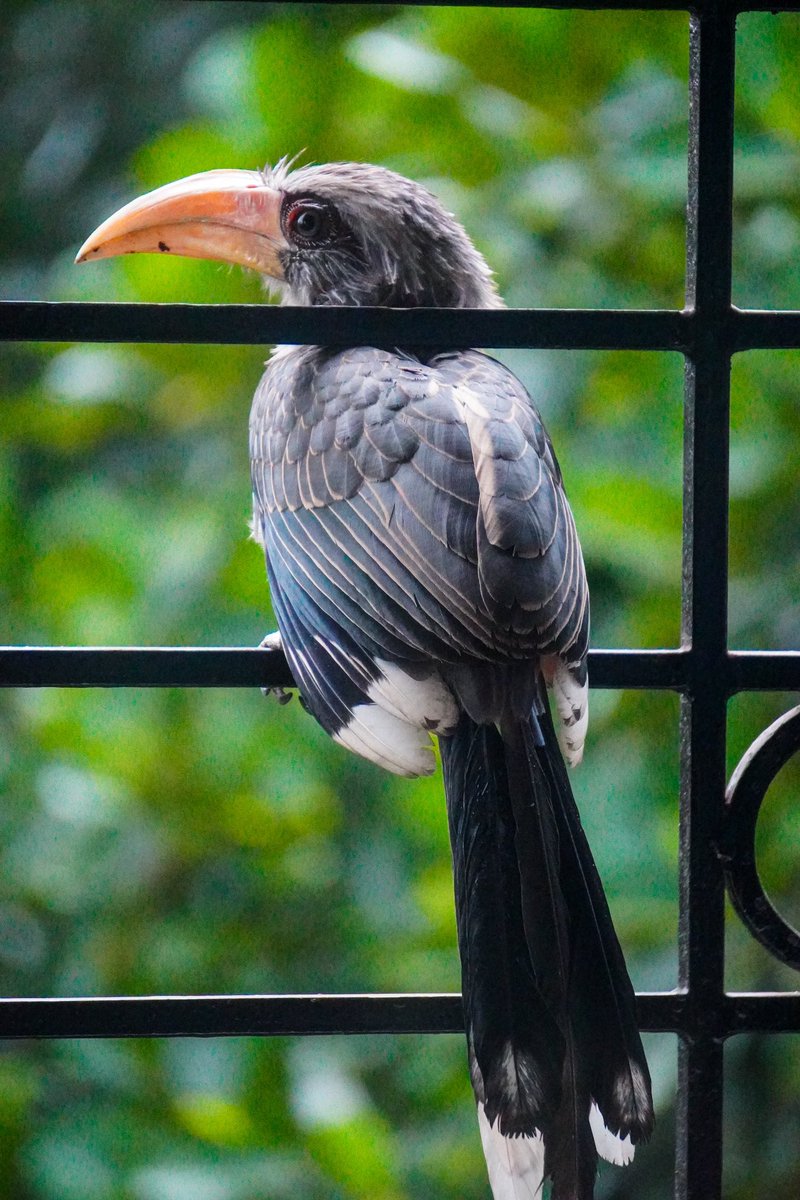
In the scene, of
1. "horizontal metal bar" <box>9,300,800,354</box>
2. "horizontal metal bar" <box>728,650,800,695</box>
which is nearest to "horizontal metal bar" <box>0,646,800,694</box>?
"horizontal metal bar" <box>728,650,800,695</box>

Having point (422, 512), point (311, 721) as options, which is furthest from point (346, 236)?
point (311, 721)

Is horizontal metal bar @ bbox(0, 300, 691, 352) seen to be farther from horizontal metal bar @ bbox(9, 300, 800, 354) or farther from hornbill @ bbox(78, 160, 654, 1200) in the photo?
hornbill @ bbox(78, 160, 654, 1200)

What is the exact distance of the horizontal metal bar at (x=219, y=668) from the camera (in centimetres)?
111

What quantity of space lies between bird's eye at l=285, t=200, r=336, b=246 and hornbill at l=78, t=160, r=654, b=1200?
217mm

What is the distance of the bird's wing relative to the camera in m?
1.20

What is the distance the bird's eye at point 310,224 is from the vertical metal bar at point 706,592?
0.77 metres

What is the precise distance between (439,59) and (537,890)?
4.68 feet

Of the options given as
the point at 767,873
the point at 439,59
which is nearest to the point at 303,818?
the point at 767,873

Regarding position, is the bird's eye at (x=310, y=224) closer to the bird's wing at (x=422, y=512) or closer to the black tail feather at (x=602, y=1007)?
the bird's wing at (x=422, y=512)

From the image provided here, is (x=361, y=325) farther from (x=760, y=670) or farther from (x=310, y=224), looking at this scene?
(x=310, y=224)

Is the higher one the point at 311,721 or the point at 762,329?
the point at 762,329

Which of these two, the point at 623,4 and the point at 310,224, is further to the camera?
the point at 310,224

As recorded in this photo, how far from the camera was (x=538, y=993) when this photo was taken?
42.4 inches

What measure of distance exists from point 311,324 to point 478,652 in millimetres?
331
